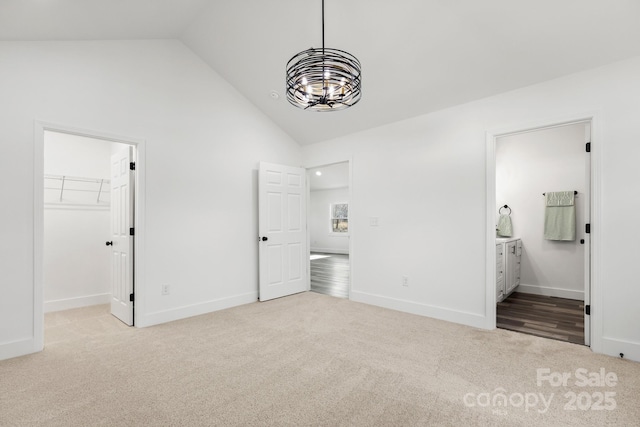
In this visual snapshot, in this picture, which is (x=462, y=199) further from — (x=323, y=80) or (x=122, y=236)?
(x=122, y=236)

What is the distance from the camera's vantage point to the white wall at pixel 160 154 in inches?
110

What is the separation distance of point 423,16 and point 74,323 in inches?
196

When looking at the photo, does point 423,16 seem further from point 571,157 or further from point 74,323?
point 74,323

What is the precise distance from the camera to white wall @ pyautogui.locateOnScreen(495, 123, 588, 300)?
4715mm

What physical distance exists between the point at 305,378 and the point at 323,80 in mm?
2117

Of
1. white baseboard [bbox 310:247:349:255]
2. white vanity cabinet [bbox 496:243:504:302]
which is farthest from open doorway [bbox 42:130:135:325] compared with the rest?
white baseboard [bbox 310:247:349:255]

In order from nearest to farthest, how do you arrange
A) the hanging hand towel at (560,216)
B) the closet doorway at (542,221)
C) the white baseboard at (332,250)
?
the closet doorway at (542,221) < the hanging hand towel at (560,216) < the white baseboard at (332,250)

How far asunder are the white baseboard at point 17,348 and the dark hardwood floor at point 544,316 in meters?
4.64

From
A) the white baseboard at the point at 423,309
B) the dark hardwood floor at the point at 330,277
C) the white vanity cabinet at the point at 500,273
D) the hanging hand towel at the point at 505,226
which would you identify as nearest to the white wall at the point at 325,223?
the dark hardwood floor at the point at 330,277

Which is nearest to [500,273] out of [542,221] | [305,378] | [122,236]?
[542,221]

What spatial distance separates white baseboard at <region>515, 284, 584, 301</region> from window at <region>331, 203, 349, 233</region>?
20.4 feet

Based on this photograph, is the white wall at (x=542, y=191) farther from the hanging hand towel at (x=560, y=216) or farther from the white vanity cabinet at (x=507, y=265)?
the white vanity cabinet at (x=507, y=265)

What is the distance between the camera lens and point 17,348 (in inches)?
108

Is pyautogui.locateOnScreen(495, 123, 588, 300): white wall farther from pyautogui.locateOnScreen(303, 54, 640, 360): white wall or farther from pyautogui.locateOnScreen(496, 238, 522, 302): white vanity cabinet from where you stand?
pyautogui.locateOnScreen(303, 54, 640, 360): white wall
